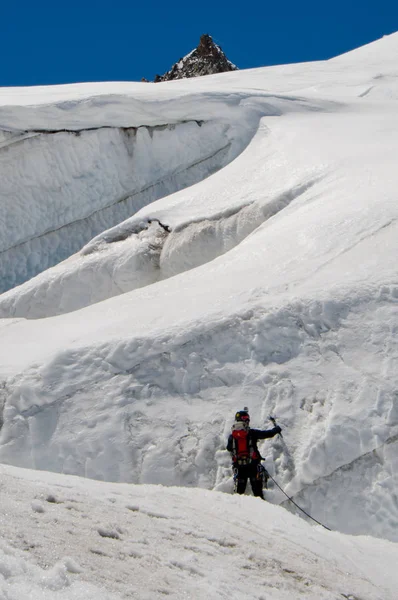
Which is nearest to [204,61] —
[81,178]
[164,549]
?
[81,178]

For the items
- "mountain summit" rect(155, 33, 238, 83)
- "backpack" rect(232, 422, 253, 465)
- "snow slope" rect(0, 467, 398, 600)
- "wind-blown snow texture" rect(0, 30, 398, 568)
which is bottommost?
"snow slope" rect(0, 467, 398, 600)

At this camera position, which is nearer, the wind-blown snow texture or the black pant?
the black pant

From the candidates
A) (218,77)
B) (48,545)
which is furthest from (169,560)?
(218,77)

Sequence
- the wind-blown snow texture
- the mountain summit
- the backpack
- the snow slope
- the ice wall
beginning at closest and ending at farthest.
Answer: the snow slope
the backpack
the wind-blown snow texture
the ice wall
the mountain summit

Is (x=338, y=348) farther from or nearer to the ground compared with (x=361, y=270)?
nearer to the ground

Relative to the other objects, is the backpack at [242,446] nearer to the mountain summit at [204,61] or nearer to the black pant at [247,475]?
the black pant at [247,475]

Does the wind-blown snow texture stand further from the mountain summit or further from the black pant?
the mountain summit

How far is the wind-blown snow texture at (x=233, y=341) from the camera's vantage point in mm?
8953

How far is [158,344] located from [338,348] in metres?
2.22

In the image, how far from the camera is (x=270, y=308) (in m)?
10.1

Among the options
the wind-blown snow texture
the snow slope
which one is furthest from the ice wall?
the snow slope

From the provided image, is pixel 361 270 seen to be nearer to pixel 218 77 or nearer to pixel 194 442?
pixel 194 442

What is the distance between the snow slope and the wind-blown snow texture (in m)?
1.55

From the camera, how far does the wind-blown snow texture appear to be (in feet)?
29.4
